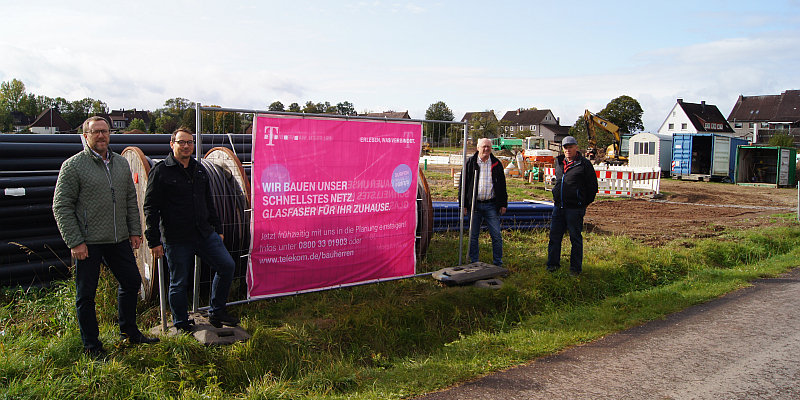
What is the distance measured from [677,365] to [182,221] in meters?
4.80

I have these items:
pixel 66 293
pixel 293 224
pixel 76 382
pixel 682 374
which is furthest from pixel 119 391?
pixel 682 374

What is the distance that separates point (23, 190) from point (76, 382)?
14.9ft

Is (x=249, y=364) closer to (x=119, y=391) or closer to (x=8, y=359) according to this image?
(x=119, y=391)

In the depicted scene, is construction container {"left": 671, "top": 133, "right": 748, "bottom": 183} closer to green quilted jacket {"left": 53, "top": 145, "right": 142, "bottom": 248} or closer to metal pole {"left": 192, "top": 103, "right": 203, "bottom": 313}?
metal pole {"left": 192, "top": 103, "right": 203, "bottom": 313}

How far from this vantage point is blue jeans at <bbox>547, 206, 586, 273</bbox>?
775 centimetres

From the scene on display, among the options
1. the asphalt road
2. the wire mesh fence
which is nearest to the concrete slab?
the wire mesh fence

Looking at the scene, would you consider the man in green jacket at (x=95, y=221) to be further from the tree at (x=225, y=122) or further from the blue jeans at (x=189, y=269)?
the tree at (x=225, y=122)

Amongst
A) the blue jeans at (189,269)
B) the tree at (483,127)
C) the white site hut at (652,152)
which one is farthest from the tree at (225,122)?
the tree at (483,127)

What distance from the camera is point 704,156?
31.4 m

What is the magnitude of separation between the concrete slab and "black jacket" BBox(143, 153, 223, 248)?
85 cm

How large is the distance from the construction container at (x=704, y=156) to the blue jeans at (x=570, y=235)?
26702 mm

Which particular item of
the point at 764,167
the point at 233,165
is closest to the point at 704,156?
the point at 764,167

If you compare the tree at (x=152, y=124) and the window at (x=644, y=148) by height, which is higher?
the tree at (x=152, y=124)

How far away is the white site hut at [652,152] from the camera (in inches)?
1352
